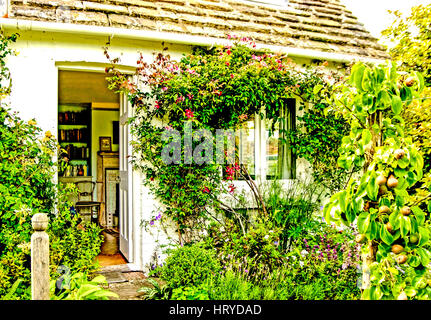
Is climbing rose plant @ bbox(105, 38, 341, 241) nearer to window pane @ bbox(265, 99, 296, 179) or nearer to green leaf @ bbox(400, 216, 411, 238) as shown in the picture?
window pane @ bbox(265, 99, 296, 179)

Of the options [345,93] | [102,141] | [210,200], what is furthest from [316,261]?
[102,141]

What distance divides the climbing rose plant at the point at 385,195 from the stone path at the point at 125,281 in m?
2.74

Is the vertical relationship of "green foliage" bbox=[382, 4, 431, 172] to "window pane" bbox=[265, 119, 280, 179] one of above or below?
above

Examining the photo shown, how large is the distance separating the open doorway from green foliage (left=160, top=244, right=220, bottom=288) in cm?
459

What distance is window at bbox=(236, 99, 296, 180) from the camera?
6.11m

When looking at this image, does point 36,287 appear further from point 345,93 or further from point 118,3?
point 118,3

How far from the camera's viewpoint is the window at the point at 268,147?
611cm

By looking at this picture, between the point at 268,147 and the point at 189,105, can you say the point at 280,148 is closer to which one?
the point at 268,147

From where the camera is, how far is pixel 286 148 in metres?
6.47

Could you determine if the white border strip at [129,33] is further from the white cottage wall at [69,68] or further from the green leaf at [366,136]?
the green leaf at [366,136]

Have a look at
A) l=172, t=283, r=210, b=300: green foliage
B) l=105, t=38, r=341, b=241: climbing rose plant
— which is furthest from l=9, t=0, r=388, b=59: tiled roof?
l=172, t=283, r=210, b=300: green foliage

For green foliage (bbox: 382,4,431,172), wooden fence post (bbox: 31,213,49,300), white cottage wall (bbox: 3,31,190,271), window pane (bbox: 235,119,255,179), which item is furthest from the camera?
green foliage (bbox: 382,4,431,172)

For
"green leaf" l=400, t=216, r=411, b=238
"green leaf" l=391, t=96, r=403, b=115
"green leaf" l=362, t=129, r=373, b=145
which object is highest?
"green leaf" l=391, t=96, r=403, b=115

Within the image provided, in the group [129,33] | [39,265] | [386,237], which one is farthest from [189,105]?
[386,237]
